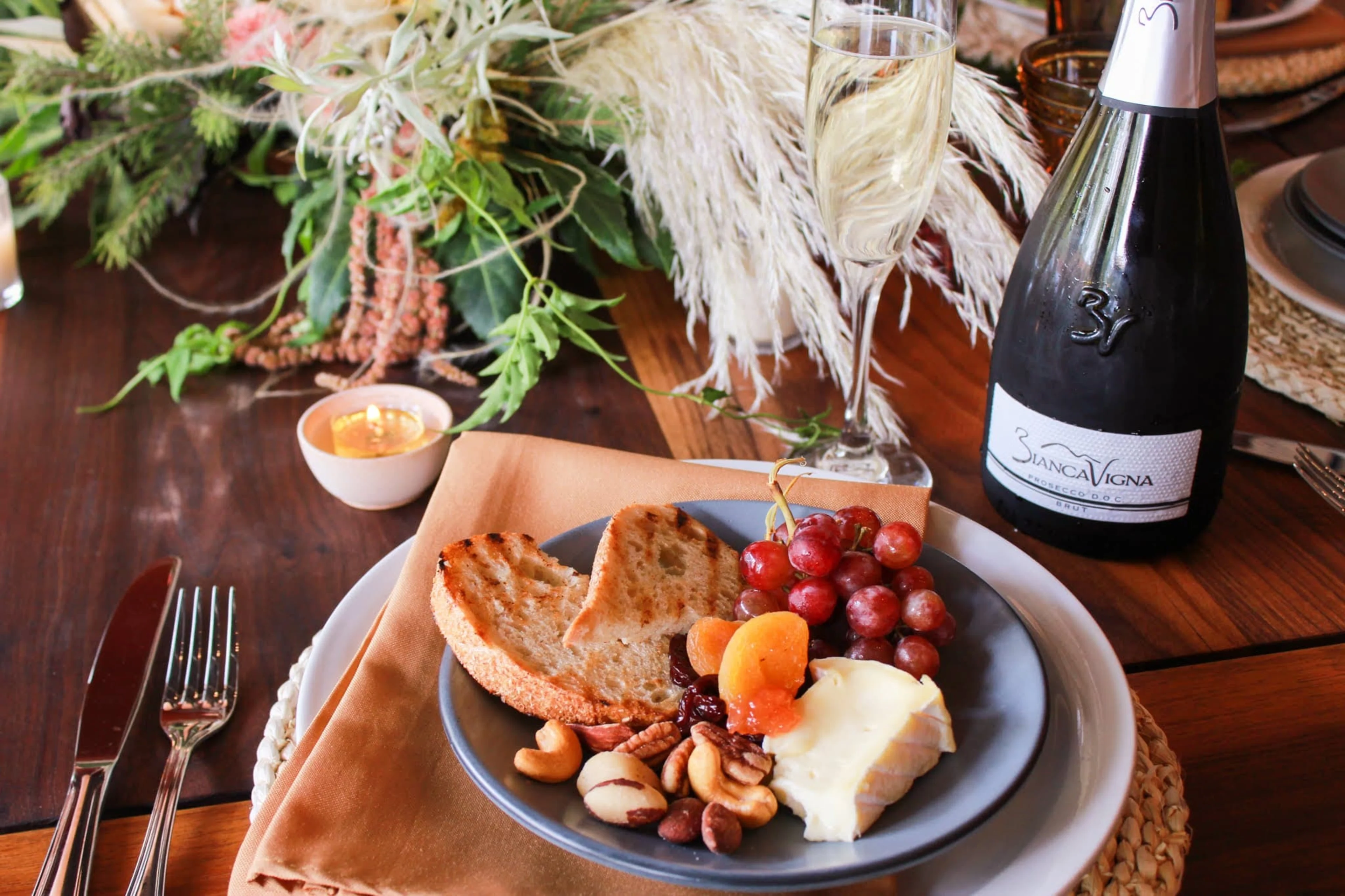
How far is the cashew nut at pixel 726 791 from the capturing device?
0.58m

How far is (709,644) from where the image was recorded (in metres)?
0.68

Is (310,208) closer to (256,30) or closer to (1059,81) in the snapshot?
(256,30)

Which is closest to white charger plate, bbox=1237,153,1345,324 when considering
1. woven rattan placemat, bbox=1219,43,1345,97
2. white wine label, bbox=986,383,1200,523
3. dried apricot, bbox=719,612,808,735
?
white wine label, bbox=986,383,1200,523

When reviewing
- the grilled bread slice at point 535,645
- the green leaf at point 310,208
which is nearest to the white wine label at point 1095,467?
the grilled bread slice at point 535,645

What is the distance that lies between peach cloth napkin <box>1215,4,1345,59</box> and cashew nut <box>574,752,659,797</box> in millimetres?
1531

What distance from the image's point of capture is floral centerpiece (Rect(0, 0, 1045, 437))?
109 cm

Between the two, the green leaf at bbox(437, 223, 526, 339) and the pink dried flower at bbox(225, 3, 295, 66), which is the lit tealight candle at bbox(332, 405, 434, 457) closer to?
the green leaf at bbox(437, 223, 526, 339)

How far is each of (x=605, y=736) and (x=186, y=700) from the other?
33 centimetres

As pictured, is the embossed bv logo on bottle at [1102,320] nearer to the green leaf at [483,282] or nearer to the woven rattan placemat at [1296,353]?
the woven rattan placemat at [1296,353]

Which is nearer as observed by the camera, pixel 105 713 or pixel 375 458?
pixel 105 713

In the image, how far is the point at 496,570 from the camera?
768 mm

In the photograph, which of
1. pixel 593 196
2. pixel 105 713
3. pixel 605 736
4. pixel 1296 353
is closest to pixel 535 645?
pixel 605 736

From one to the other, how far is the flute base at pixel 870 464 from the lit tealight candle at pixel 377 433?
1.20 ft

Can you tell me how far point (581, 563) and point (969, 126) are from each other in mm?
579
